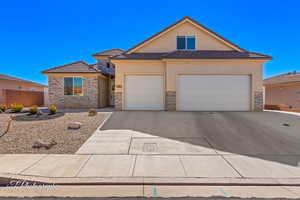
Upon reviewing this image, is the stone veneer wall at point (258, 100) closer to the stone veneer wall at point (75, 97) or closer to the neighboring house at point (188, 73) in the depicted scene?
the neighboring house at point (188, 73)

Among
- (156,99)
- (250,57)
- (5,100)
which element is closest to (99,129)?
(156,99)

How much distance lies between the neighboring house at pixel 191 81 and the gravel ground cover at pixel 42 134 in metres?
4.19

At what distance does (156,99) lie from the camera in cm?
1155

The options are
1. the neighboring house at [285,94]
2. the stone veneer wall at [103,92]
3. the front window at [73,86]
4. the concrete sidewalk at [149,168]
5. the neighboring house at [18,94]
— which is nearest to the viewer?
the concrete sidewalk at [149,168]

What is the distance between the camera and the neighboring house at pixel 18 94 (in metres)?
14.3

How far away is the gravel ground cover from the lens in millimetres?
5184

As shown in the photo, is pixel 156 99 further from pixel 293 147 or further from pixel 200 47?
pixel 293 147

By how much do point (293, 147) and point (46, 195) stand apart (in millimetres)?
7590

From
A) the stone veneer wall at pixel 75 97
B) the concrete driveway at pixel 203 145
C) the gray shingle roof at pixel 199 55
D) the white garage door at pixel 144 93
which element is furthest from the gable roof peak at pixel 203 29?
the concrete driveway at pixel 203 145

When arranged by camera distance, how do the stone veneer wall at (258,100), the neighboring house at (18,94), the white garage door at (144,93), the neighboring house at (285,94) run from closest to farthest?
the stone veneer wall at (258,100) → the white garage door at (144,93) → the neighboring house at (18,94) → the neighboring house at (285,94)

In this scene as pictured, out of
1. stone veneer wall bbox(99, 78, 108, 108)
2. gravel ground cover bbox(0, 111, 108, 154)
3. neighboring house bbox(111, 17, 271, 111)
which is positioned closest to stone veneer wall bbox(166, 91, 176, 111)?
neighboring house bbox(111, 17, 271, 111)

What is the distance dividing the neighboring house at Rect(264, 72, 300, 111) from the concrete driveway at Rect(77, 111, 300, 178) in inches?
402

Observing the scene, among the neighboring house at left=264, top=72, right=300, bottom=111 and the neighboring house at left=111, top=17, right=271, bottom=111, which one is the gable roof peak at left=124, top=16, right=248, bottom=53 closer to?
the neighboring house at left=111, top=17, right=271, bottom=111

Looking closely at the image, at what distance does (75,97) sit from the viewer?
13844 mm
